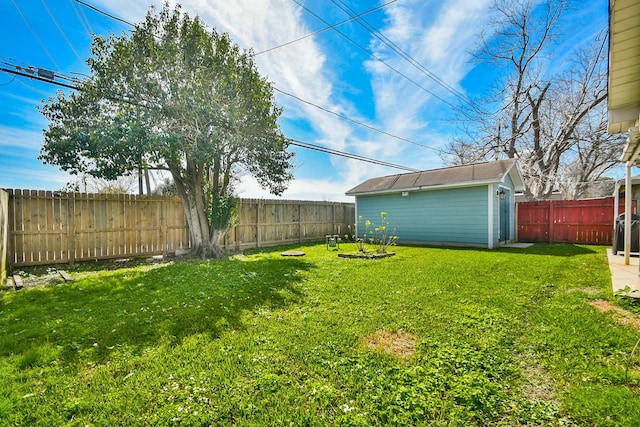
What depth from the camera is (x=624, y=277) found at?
16.0 feet

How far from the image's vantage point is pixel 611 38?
303 cm

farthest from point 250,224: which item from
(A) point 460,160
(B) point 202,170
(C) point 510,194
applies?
(A) point 460,160

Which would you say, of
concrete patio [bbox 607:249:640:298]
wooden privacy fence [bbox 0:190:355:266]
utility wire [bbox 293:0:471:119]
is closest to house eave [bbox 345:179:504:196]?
concrete patio [bbox 607:249:640:298]

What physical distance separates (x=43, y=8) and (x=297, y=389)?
31.8 feet

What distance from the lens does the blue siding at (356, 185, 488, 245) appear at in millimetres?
9938

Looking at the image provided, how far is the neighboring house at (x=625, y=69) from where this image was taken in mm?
2693

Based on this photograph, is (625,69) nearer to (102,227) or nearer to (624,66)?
(624,66)

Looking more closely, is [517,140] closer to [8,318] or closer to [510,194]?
[510,194]

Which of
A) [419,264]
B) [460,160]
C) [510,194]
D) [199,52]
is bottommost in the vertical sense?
[419,264]

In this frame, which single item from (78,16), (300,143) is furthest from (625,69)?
(78,16)

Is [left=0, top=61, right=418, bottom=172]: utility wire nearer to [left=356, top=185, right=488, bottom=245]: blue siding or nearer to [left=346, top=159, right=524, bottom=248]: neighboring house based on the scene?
[left=346, top=159, right=524, bottom=248]: neighboring house

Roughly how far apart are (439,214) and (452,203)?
2.06ft

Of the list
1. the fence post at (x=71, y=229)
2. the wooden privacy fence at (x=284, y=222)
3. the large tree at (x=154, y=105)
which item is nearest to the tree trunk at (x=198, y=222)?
the large tree at (x=154, y=105)

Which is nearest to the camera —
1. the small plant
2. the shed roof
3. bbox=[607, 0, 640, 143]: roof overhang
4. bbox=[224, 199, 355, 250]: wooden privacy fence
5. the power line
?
bbox=[607, 0, 640, 143]: roof overhang
